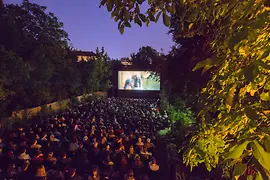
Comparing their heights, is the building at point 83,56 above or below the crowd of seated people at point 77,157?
above

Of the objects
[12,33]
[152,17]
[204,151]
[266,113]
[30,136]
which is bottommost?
[30,136]

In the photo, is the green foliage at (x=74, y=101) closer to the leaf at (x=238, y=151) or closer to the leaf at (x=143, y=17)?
the leaf at (x=143, y=17)

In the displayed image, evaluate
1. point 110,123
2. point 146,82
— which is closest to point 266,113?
point 110,123

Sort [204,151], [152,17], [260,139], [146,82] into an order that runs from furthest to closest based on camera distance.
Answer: [146,82]
[152,17]
[204,151]
[260,139]

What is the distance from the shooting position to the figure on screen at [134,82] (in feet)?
115

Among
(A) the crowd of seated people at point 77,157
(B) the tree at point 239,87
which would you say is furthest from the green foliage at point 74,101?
(B) the tree at point 239,87

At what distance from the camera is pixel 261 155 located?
1126mm

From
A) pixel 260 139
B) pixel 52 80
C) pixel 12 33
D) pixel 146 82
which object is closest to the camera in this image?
pixel 260 139

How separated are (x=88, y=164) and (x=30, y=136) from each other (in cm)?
382

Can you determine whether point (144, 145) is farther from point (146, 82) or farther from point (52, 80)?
point (146, 82)

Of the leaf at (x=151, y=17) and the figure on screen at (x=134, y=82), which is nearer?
the leaf at (x=151, y=17)

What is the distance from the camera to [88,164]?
9.59 metres

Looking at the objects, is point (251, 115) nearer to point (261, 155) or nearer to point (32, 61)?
point (261, 155)

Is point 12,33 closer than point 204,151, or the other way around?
point 204,151
